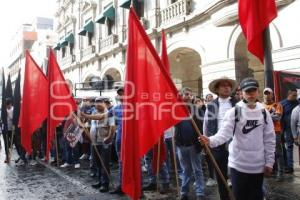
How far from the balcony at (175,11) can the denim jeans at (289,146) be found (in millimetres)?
8029

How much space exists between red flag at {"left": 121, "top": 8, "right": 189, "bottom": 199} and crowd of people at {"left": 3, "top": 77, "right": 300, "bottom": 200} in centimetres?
53

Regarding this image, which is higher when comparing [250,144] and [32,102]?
[32,102]

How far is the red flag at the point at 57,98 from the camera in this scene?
22.1ft

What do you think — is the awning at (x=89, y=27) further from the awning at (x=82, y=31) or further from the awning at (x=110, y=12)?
the awning at (x=110, y=12)

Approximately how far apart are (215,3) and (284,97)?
5.11m

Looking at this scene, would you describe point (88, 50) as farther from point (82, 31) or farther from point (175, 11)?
point (175, 11)

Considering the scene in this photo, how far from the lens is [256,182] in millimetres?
3352

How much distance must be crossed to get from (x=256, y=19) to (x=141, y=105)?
3105 millimetres

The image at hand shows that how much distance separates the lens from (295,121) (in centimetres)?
647

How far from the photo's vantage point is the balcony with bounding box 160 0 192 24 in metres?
14.0

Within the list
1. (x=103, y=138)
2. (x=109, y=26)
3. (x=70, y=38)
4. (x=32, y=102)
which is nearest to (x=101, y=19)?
(x=109, y=26)

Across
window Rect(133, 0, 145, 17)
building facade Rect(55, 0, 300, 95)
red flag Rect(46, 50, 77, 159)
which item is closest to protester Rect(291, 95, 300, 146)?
building facade Rect(55, 0, 300, 95)

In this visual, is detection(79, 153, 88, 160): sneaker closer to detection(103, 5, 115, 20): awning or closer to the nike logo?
the nike logo

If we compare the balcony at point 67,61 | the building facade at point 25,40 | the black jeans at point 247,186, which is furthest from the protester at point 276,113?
the building facade at point 25,40
